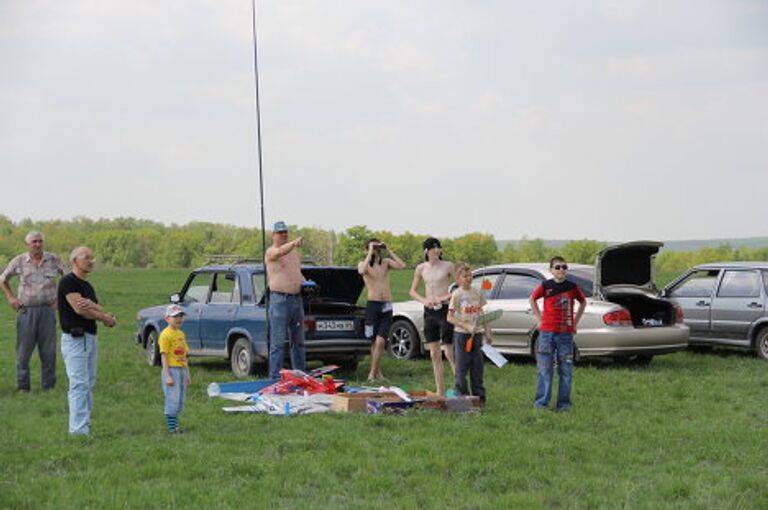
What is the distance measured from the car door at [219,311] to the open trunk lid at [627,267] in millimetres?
4789

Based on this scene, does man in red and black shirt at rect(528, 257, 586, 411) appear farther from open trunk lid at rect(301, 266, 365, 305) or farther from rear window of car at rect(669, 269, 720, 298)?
rear window of car at rect(669, 269, 720, 298)

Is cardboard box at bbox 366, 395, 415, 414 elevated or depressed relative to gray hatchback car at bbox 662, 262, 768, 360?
depressed

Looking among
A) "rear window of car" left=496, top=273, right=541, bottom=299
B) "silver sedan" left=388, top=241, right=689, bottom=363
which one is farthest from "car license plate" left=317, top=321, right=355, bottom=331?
"rear window of car" left=496, top=273, right=541, bottom=299

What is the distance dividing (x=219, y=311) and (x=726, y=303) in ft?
24.2

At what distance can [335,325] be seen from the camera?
14.1 metres

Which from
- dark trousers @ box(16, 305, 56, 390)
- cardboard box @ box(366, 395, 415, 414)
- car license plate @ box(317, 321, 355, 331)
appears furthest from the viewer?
car license plate @ box(317, 321, 355, 331)

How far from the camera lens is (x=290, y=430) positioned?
964cm

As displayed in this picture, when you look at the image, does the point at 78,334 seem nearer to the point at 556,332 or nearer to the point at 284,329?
the point at 284,329

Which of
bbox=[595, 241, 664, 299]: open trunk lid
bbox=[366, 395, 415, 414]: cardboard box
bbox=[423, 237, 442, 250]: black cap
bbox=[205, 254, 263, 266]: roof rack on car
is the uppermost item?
bbox=[423, 237, 442, 250]: black cap

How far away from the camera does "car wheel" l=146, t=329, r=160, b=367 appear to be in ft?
51.8

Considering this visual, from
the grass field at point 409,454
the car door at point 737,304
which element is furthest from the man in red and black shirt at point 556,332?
the car door at point 737,304

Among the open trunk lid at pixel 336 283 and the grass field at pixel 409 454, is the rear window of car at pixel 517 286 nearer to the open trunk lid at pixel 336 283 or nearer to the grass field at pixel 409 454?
the open trunk lid at pixel 336 283

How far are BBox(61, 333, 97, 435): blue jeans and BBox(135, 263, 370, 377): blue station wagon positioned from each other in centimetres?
443

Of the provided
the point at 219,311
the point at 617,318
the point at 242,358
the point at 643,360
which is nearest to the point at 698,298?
the point at 643,360
